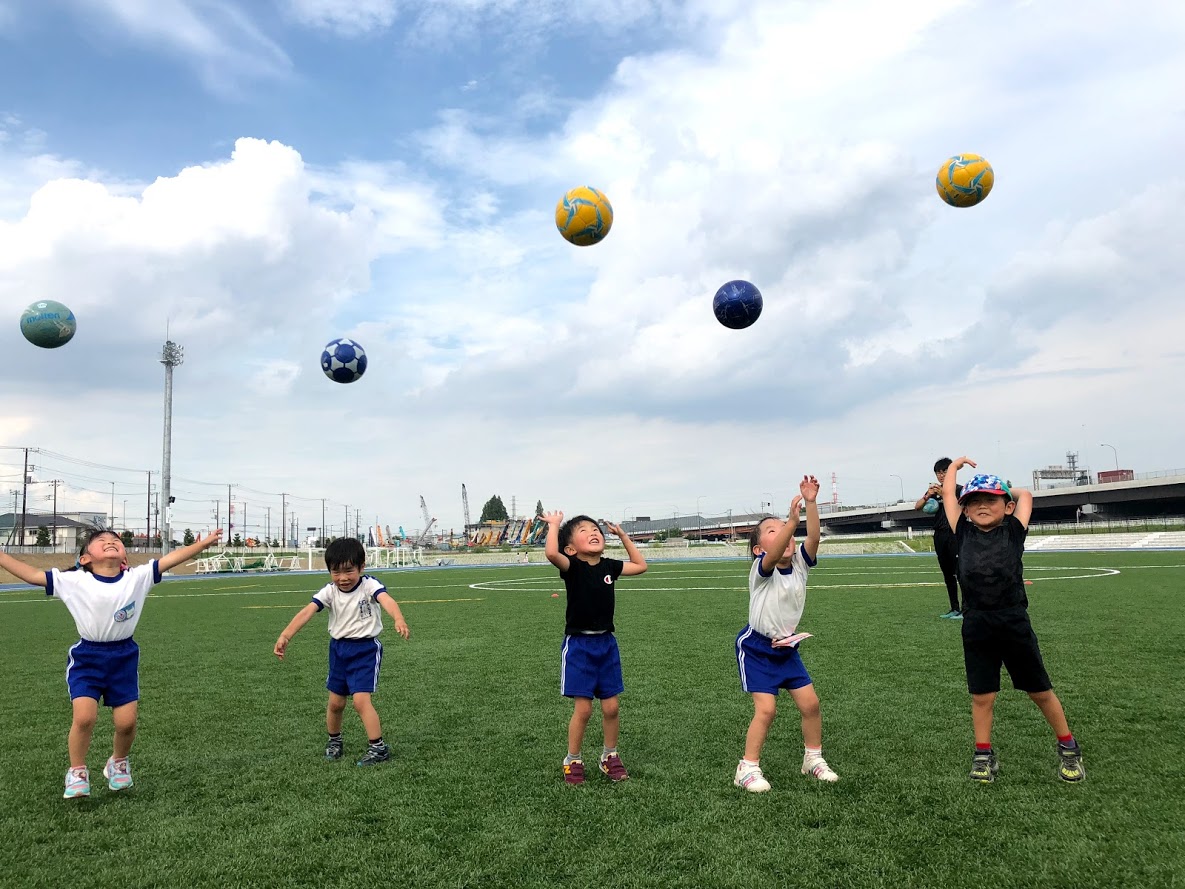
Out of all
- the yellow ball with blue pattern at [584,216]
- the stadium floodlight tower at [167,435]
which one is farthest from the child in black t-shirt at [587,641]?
the stadium floodlight tower at [167,435]

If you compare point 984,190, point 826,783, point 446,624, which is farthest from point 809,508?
point 446,624

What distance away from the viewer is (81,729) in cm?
546

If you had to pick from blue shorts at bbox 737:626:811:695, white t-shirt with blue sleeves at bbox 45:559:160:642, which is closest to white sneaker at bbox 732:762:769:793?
blue shorts at bbox 737:626:811:695

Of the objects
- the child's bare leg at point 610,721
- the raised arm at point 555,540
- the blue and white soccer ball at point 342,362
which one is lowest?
the child's bare leg at point 610,721

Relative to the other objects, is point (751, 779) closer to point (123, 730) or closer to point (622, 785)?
point (622, 785)

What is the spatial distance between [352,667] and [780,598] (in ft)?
10.7

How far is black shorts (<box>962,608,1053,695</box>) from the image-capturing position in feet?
17.4

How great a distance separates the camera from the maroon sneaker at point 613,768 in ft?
18.0

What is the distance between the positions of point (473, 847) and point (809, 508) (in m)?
2.77

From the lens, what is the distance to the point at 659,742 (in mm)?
6438

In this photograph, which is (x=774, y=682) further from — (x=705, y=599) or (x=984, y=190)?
(x=705, y=599)

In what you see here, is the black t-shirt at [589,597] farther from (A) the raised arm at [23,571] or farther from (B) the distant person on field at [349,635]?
(A) the raised arm at [23,571]

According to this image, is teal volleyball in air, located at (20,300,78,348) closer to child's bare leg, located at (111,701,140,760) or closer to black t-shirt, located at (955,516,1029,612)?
child's bare leg, located at (111,701,140,760)

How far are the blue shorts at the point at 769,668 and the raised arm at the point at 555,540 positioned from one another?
139 cm
